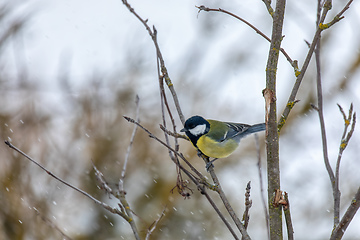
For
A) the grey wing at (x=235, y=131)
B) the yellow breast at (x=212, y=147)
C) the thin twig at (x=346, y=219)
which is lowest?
the thin twig at (x=346, y=219)

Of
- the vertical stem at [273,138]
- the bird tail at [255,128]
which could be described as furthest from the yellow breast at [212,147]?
the vertical stem at [273,138]

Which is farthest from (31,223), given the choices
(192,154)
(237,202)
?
(237,202)

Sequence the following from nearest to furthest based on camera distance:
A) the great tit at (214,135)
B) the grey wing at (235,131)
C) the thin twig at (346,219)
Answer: the thin twig at (346,219)
the great tit at (214,135)
the grey wing at (235,131)

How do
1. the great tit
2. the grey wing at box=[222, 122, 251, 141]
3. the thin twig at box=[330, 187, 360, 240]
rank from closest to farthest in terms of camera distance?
the thin twig at box=[330, 187, 360, 240], the great tit, the grey wing at box=[222, 122, 251, 141]

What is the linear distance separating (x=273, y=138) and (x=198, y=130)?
4.24 feet

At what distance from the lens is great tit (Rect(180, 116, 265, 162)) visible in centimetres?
224

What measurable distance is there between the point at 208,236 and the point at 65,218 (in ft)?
6.21

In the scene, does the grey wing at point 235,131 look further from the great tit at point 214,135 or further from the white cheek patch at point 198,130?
the white cheek patch at point 198,130

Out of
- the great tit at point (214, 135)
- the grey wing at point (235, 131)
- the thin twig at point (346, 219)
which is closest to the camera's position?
the thin twig at point (346, 219)

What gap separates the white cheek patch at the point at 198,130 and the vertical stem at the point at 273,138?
1231mm

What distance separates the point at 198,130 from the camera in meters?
2.28

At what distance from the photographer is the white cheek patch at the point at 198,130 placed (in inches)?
88.2

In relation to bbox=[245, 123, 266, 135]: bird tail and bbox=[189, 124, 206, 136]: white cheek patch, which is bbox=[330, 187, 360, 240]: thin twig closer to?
bbox=[189, 124, 206, 136]: white cheek patch

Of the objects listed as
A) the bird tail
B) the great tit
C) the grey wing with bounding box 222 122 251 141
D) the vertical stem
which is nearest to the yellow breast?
the great tit
